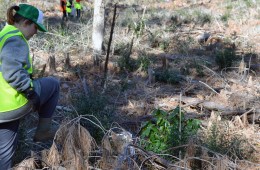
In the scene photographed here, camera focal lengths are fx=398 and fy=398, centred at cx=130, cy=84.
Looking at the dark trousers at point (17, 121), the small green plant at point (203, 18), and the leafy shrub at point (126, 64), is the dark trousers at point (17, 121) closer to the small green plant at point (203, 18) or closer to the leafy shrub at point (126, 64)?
the leafy shrub at point (126, 64)

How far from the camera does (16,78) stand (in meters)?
2.88

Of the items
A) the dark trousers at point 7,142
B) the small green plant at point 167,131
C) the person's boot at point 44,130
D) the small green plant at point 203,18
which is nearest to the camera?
the dark trousers at point 7,142

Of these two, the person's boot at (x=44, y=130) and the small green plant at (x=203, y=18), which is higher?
the person's boot at (x=44, y=130)

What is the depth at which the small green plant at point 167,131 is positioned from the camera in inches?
157

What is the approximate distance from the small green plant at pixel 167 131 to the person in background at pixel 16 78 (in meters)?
1.34

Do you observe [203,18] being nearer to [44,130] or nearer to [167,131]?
[167,131]

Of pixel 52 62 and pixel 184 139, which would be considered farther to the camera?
pixel 52 62

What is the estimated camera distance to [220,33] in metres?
11.4

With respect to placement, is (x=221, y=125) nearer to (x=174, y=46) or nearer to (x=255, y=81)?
(x=255, y=81)

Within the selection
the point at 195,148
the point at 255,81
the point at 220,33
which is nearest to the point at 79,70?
the point at 255,81

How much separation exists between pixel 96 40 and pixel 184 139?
4712 millimetres

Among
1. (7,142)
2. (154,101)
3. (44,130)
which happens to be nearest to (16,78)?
(7,142)

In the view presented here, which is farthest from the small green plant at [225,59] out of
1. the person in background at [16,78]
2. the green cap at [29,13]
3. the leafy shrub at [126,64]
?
the green cap at [29,13]

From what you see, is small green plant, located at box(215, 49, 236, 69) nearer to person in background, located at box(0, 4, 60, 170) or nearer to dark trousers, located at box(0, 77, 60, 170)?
dark trousers, located at box(0, 77, 60, 170)
